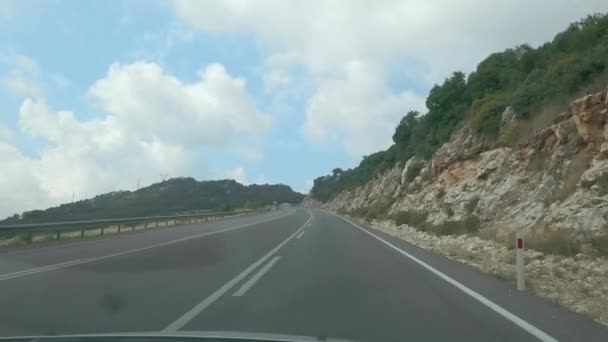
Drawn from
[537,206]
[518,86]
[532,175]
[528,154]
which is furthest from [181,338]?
[518,86]

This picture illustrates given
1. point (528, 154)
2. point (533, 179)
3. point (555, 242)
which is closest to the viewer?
point (555, 242)

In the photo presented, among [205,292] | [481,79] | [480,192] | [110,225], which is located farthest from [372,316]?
[481,79]

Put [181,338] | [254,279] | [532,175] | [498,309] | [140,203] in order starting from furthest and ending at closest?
[140,203] → [532,175] → [254,279] → [498,309] → [181,338]

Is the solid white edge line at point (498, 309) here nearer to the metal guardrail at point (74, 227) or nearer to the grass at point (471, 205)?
the grass at point (471, 205)

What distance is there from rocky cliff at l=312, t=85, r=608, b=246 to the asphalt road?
15.8ft

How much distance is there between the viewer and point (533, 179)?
27.6 m

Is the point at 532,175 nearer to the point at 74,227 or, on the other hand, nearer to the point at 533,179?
the point at 533,179

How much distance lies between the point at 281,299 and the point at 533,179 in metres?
19.4

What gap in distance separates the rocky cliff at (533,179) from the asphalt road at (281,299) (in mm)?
4813

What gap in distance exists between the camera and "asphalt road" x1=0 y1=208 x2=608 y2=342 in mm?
8578

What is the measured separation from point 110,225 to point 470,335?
2970 centimetres

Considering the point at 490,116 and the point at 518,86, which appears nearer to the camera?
the point at 490,116

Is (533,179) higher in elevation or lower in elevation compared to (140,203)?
higher

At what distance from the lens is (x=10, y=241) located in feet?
88.7
